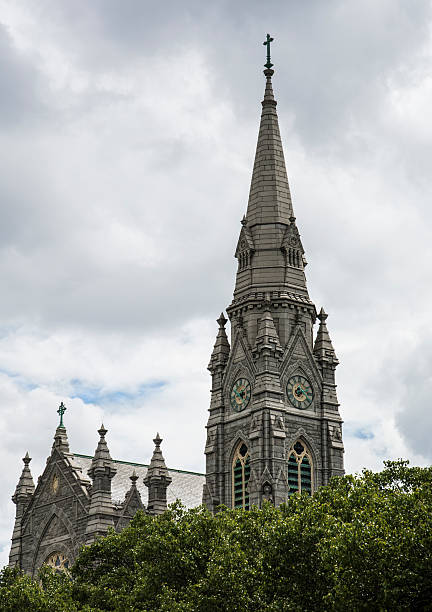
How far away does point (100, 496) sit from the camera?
248 feet

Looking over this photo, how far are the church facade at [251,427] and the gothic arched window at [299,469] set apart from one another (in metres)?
0.07

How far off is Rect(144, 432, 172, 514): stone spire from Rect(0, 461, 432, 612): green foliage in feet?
43.4

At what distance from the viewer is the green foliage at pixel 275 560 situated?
41.9 metres

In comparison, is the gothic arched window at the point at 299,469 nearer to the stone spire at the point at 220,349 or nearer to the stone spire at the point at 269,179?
Answer: the stone spire at the point at 220,349

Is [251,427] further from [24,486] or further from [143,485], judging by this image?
[24,486]

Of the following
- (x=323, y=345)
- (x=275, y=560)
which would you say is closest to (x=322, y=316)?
(x=323, y=345)

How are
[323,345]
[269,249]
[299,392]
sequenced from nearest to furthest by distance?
[299,392]
[323,345]
[269,249]

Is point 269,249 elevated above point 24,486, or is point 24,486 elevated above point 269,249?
point 269,249

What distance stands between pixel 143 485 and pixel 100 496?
8.00 meters

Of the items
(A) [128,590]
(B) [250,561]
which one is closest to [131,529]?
(A) [128,590]

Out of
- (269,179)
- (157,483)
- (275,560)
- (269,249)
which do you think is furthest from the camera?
(269,179)

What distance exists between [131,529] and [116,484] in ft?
69.8

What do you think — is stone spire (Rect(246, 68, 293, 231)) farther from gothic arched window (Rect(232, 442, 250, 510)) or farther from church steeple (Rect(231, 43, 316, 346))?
gothic arched window (Rect(232, 442, 250, 510))

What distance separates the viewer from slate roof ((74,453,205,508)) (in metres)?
81.6
